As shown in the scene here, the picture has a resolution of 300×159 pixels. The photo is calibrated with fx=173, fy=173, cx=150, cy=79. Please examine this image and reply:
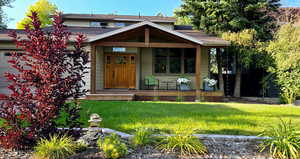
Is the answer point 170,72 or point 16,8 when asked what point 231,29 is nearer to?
point 170,72

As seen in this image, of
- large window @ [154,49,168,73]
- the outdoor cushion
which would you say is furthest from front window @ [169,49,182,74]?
the outdoor cushion

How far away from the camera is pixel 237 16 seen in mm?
10391

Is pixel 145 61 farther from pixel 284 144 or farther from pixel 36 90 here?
pixel 284 144

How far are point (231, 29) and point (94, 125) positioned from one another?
33.9 ft

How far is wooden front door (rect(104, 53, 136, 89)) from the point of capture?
9.83 metres

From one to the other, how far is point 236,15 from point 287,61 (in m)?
3.90

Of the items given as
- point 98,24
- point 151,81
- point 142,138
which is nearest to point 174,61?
point 151,81

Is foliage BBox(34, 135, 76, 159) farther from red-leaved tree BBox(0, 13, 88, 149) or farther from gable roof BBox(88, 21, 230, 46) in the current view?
gable roof BBox(88, 21, 230, 46)

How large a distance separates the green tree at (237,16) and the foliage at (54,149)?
32.5ft

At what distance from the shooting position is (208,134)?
352cm

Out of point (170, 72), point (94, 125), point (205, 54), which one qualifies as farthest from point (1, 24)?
point (94, 125)

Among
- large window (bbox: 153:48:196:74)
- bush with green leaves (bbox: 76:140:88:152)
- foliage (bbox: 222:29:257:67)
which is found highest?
foliage (bbox: 222:29:257:67)

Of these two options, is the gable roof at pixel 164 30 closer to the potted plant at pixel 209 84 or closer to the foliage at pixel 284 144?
the potted plant at pixel 209 84

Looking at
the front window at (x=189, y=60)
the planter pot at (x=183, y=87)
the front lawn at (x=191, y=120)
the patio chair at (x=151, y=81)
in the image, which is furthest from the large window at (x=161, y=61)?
the front lawn at (x=191, y=120)
